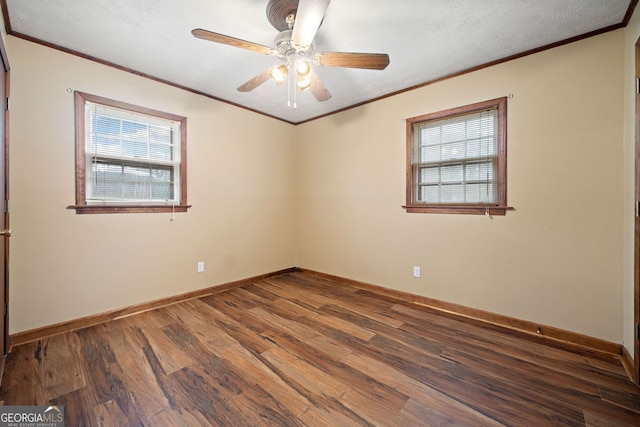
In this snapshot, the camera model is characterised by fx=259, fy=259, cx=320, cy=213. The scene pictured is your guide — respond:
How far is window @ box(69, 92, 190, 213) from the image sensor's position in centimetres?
239

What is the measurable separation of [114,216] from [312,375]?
2.37 meters

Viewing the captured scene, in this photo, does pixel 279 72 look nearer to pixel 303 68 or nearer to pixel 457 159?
pixel 303 68

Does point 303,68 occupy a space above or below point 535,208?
above

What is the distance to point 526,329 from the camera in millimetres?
2316

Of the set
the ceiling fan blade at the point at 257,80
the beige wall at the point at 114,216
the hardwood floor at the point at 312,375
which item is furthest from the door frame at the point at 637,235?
the beige wall at the point at 114,216

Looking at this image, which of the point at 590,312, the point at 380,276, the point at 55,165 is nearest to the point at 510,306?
the point at 590,312

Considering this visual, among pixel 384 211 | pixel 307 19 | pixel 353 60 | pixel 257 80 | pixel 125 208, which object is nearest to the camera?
pixel 307 19

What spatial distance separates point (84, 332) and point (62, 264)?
0.63m

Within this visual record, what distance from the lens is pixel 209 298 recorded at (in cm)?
312

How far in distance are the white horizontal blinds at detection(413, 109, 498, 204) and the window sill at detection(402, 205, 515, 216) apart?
0.24ft

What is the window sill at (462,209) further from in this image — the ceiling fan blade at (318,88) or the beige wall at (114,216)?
the beige wall at (114,216)

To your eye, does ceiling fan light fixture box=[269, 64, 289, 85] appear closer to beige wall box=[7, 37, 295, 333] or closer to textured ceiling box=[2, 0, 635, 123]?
textured ceiling box=[2, 0, 635, 123]

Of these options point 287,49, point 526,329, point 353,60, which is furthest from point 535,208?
point 287,49

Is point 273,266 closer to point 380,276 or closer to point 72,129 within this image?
point 380,276
